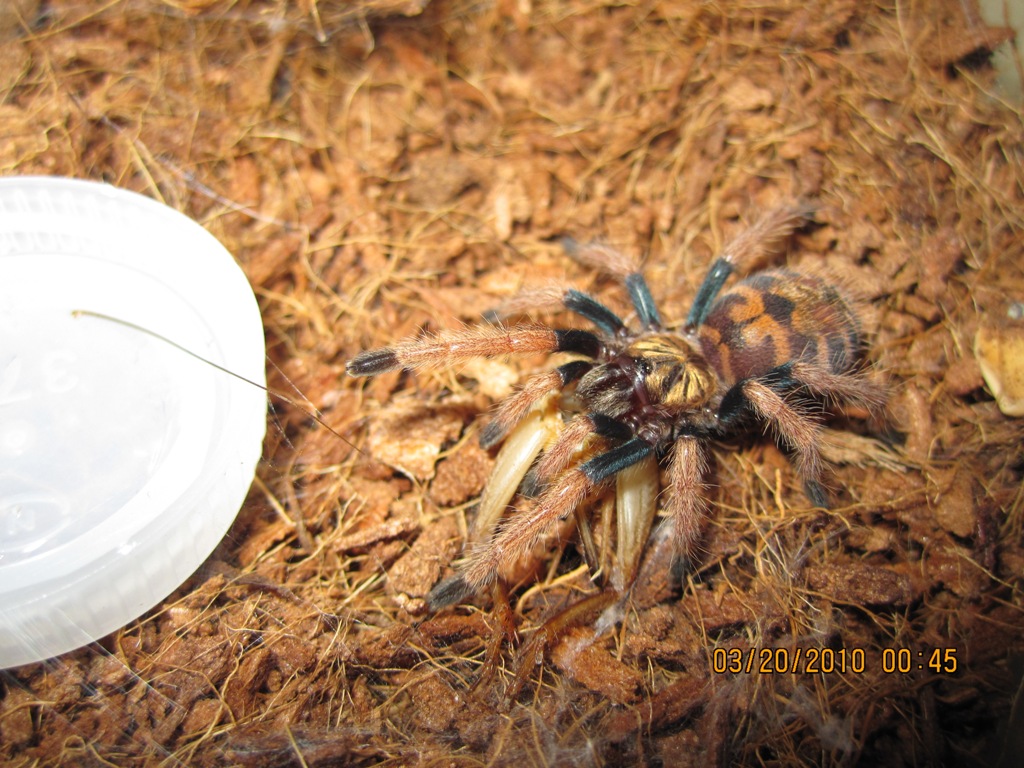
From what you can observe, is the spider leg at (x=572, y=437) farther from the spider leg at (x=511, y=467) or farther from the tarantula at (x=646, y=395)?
the spider leg at (x=511, y=467)

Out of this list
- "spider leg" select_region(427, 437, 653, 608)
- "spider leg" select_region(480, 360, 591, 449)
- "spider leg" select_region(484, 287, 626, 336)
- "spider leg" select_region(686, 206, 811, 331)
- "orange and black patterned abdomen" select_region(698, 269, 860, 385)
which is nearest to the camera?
"spider leg" select_region(427, 437, 653, 608)

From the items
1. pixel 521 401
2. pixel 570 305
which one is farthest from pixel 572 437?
pixel 570 305

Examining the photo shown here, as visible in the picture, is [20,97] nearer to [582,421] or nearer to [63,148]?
[63,148]

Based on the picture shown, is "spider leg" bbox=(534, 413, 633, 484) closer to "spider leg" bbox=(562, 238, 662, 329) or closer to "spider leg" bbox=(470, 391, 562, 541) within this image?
"spider leg" bbox=(470, 391, 562, 541)

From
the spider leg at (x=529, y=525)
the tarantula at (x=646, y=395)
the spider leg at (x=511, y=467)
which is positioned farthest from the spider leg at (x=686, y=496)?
the spider leg at (x=511, y=467)

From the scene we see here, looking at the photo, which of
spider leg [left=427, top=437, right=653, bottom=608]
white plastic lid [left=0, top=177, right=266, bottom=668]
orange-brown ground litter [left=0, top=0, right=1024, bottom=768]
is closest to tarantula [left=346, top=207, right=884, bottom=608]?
spider leg [left=427, top=437, right=653, bottom=608]
